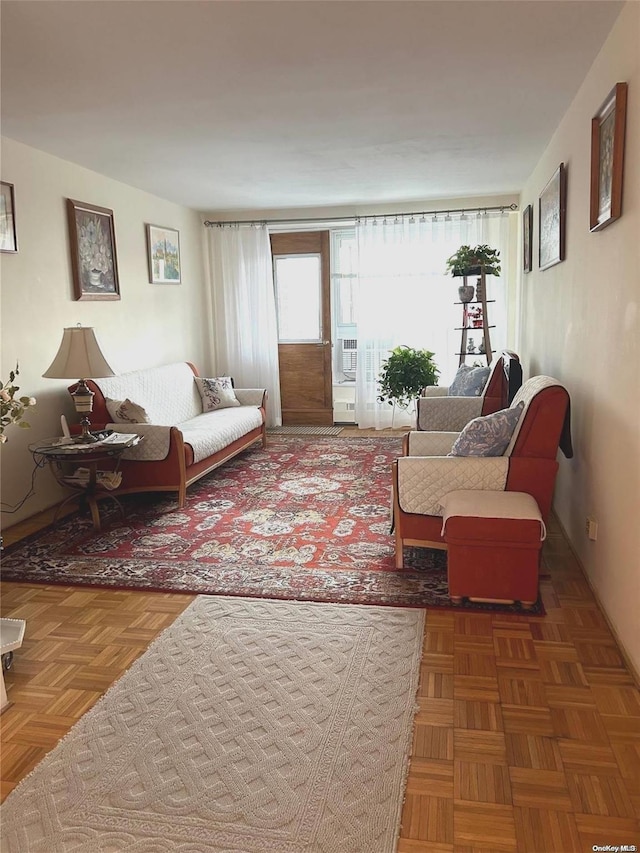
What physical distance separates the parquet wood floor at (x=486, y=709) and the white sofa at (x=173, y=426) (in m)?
1.37

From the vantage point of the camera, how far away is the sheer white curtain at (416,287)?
6.64 metres

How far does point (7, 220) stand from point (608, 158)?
11.1ft

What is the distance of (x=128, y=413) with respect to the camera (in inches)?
179

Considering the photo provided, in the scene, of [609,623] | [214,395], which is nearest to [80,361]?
[214,395]

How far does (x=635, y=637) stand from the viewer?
2.30 metres

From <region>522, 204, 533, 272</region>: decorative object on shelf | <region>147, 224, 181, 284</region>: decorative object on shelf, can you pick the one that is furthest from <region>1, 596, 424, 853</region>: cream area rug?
<region>147, 224, 181, 284</region>: decorative object on shelf

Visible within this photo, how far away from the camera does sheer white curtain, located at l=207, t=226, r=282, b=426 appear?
23.3 ft

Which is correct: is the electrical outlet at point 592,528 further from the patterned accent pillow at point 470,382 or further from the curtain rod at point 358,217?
the curtain rod at point 358,217

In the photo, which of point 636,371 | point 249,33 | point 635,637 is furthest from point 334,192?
point 635,637

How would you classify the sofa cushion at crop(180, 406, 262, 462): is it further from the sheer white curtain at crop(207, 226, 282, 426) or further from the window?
the window

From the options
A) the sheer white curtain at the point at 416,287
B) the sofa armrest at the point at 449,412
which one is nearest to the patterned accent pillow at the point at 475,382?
the sofa armrest at the point at 449,412

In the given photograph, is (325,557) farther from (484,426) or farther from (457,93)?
(457,93)

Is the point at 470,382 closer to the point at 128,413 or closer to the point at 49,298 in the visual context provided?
the point at 128,413

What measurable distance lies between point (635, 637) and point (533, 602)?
21.6 inches
